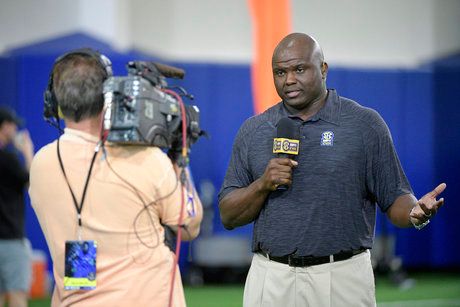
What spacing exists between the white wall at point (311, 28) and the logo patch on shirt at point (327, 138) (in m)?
7.86

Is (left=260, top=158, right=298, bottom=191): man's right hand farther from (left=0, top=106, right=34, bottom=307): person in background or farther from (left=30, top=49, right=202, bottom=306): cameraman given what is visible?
(left=0, top=106, right=34, bottom=307): person in background

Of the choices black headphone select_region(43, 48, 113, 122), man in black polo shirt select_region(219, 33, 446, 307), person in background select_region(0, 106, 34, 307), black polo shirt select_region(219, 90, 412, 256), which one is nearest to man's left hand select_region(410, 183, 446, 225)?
man in black polo shirt select_region(219, 33, 446, 307)

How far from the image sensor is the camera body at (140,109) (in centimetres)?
226

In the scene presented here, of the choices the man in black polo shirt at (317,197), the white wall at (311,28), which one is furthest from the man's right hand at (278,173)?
the white wall at (311,28)

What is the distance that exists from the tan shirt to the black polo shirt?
25.4 inches

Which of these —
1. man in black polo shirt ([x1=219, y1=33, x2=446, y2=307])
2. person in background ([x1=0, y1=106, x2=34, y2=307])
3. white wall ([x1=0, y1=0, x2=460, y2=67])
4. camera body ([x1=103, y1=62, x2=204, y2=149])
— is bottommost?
person in background ([x1=0, y1=106, x2=34, y2=307])

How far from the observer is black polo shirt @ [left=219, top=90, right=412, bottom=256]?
113 inches

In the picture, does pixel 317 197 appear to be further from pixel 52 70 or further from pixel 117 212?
pixel 52 70

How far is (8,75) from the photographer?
9.20 metres

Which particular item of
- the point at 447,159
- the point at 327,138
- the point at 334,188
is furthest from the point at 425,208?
the point at 447,159

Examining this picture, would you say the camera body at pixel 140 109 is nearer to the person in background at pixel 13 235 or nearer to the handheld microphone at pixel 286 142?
the handheld microphone at pixel 286 142

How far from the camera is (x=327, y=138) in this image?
9.60ft

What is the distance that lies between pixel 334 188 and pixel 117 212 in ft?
3.01

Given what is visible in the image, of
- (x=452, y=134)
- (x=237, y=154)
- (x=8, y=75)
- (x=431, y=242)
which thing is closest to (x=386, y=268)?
(x=431, y=242)
